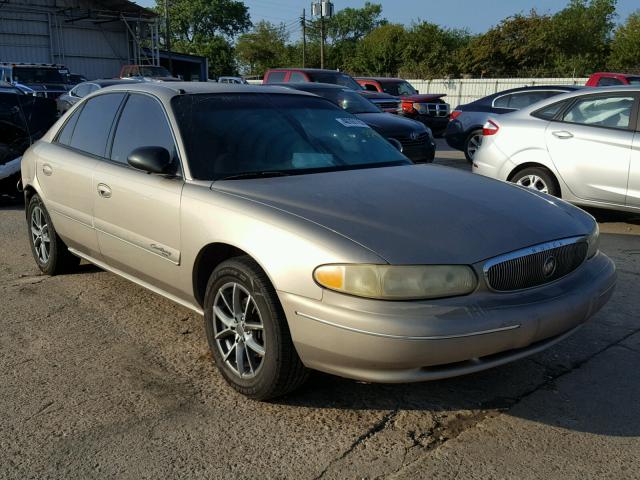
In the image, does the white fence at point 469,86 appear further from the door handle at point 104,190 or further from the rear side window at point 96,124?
the door handle at point 104,190

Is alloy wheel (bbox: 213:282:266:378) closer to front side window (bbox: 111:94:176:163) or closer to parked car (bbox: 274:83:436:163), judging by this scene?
front side window (bbox: 111:94:176:163)

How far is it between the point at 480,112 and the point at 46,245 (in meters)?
9.05

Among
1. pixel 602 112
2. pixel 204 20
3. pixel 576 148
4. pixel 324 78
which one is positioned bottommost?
pixel 576 148

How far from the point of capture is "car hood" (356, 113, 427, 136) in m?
10.2

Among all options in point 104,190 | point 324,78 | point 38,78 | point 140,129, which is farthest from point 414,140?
point 38,78

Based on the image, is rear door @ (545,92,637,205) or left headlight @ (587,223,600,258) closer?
left headlight @ (587,223,600,258)

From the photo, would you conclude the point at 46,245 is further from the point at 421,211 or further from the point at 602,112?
the point at 602,112

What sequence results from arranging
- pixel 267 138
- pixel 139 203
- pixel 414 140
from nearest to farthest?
pixel 139 203, pixel 267 138, pixel 414 140

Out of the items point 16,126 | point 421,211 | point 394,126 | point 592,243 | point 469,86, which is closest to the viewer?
point 421,211

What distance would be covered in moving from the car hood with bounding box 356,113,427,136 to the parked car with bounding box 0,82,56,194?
4744 mm

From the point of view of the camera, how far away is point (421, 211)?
10.3 ft

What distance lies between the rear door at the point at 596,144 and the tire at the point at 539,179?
0.58 feet

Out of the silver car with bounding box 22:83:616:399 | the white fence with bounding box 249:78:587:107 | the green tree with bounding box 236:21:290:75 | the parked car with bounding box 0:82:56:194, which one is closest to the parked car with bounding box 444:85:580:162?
the parked car with bounding box 0:82:56:194

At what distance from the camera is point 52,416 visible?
3.08 m
